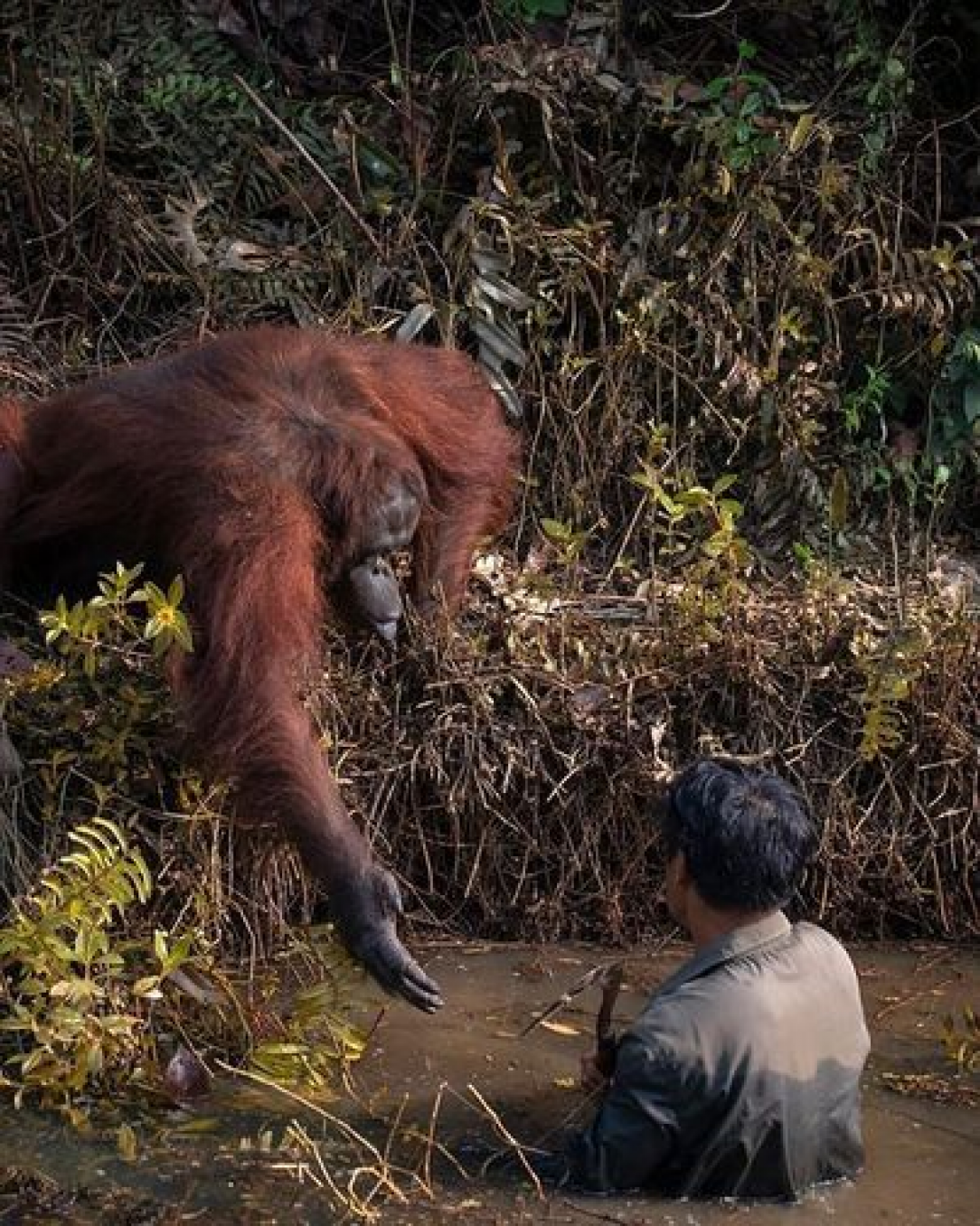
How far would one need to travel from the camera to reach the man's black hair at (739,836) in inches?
162

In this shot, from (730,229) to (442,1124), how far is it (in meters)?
3.04

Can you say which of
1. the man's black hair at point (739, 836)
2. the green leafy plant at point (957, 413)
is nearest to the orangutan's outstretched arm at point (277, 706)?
the man's black hair at point (739, 836)

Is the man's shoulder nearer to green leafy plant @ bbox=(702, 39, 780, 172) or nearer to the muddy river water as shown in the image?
the muddy river water

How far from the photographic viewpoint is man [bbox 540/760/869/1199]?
402 cm

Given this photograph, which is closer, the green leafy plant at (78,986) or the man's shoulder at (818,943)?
the man's shoulder at (818,943)

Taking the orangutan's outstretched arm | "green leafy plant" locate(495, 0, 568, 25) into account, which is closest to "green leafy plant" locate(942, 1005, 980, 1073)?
the orangutan's outstretched arm

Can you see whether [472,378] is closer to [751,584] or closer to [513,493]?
[513,493]

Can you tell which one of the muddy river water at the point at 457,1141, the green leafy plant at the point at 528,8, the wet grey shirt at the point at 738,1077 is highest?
the green leafy plant at the point at 528,8

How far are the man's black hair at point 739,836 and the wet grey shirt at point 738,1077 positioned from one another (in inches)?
3.1

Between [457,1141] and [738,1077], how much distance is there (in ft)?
2.14

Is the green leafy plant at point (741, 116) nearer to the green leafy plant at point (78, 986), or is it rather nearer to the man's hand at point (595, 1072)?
the green leafy plant at point (78, 986)

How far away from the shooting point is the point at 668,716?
559 cm

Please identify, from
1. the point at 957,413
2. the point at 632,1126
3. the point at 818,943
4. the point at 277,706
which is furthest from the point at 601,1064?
the point at 957,413

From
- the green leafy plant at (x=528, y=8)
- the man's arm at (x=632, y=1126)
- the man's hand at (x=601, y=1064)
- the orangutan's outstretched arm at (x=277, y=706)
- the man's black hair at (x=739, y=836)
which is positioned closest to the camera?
the man's arm at (x=632, y=1126)
